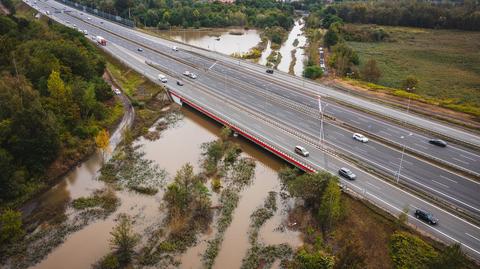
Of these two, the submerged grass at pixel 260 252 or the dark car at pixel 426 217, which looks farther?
the dark car at pixel 426 217

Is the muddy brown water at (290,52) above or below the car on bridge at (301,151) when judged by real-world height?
above

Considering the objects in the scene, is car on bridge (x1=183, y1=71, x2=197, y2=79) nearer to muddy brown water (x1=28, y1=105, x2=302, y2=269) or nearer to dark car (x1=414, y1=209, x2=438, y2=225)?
muddy brown water (x1=28, y1=105, x2=302, y2=269)

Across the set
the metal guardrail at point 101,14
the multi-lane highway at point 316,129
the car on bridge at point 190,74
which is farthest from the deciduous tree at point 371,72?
the metal guardrail at point 101,14

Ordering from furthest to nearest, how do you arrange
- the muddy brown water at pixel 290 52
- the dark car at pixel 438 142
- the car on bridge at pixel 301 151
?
the muddy brown water at pixel 290 52
the dark car at pixel 438 142
the car on bridge at pixel 301 151

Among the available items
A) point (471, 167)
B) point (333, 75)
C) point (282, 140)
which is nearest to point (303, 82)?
point (333, 75)

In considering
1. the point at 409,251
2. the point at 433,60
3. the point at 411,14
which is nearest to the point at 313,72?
the point at 433,60

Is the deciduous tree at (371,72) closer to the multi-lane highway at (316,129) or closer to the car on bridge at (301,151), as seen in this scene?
the multi-lane highway at (316,129)
